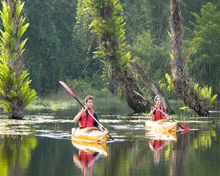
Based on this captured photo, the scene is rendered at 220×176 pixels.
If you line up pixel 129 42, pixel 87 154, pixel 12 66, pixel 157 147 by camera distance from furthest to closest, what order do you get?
pixel 129 42 < pixel 12 66 < pixel 157 147 < pixel 87 154

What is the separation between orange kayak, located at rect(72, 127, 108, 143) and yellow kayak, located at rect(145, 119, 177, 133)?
4904mm

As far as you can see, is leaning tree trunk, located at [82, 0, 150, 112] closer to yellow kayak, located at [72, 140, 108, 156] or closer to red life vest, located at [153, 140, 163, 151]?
red life vest, located at [153, 140, 163, 151]

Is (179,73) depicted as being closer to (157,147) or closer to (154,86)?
(154,86)

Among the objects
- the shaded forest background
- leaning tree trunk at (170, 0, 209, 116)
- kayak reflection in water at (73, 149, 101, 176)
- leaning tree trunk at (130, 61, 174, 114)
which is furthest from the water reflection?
the shaded forest background

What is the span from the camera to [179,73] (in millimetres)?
38375

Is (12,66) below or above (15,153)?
above

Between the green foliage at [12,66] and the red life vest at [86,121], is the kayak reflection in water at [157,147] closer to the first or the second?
the red life vest at [86,121]

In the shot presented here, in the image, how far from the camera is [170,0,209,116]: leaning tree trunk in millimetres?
38094

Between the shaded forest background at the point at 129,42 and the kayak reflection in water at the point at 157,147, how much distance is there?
32.5 m

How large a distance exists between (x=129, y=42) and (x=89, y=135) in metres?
54.9

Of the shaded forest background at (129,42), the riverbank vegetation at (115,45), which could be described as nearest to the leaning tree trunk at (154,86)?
the riverbank vegetation at (115,45)

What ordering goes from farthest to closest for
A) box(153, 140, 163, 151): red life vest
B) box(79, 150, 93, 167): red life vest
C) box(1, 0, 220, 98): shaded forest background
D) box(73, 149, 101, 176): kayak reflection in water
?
box(1, 0, 220, 98): shaded forest background, box(153, 140, 163, 151): red life vest, box(79, 150, 93, 167): red life vest, box(73, 149, 101, 176): kayak reflection in water

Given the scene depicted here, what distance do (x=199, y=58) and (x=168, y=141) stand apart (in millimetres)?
34737

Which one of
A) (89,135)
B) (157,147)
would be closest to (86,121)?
(89,135)
